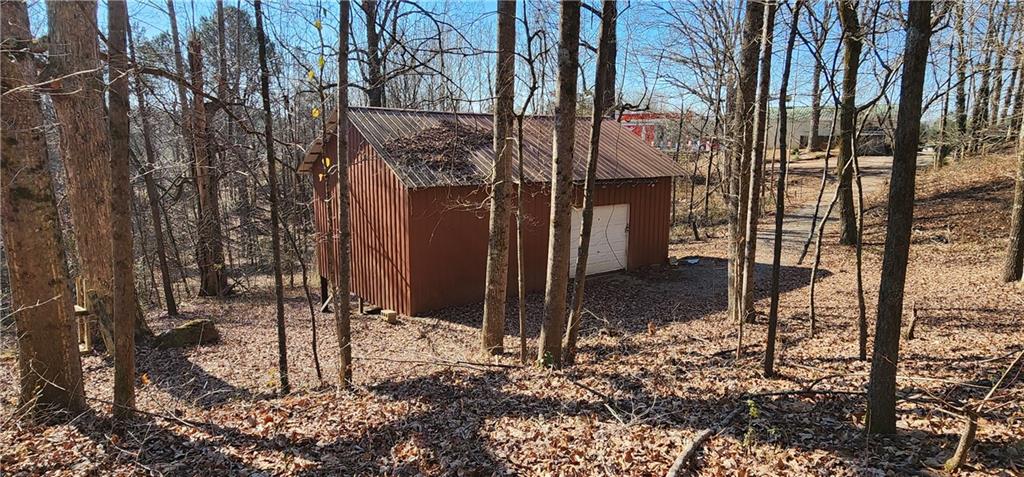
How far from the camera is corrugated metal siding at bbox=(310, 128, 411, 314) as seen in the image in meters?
11.3

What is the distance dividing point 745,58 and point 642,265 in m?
7.62

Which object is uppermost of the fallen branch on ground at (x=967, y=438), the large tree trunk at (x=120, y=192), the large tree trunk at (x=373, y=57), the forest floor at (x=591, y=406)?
the large tree trunk at (x=373, y=57)

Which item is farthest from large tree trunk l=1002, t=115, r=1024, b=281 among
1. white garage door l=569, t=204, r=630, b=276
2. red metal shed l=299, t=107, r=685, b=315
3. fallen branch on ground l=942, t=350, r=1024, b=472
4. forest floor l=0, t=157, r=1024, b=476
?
white garage door l=569, t=204, r=630, b=276

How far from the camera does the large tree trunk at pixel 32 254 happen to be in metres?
4.66

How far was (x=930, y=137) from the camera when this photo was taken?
76.6ft

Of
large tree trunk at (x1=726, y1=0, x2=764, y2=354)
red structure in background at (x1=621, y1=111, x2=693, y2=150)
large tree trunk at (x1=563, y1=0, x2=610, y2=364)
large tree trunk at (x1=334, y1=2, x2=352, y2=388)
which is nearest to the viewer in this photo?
large tree trunk at (x1=563, y1=0, x2=610, y2=364)

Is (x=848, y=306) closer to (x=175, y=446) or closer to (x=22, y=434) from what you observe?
(x=175, y=446)

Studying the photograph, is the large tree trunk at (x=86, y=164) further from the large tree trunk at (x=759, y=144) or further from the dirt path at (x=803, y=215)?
the dirt path at (x=803, y=215)

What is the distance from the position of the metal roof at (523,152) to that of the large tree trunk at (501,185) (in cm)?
275

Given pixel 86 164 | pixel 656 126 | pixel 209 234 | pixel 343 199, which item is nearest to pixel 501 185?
pixel 343 199

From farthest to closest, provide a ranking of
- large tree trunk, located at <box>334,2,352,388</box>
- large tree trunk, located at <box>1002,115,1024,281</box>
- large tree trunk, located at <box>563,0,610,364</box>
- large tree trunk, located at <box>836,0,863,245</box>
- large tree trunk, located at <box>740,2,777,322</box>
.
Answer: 1. large tree trunk, located at <box>836,0,863,245</box>
2. large tree trunk, located at <box>1002,115,1024,281</box>
3. large tree trunk, located at <box>334,2,352,388</box>
4. large tree trunk, located at <box>740,2,777,322</box>
5. large tree trunk, located at <box>563,0,610,364</box>

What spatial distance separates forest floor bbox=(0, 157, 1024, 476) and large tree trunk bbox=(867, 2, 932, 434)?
1.86 ft

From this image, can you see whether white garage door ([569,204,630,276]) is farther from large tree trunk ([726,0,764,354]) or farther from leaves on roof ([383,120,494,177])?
large tree trunk ([726,0,764,354])

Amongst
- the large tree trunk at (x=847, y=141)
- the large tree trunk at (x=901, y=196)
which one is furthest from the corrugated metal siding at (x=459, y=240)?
the large tree trunk at (x=901, y=196)
